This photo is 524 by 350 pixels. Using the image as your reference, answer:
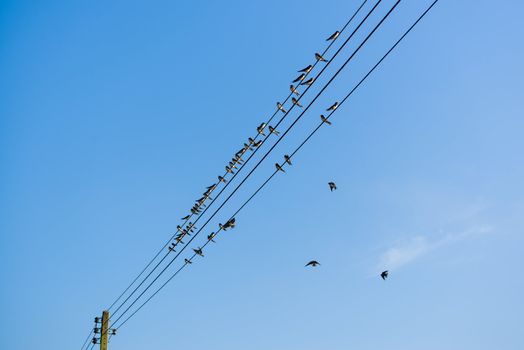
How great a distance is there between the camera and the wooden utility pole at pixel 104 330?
20109 millimetres

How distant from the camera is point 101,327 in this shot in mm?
20750

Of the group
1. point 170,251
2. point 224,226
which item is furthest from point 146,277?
point 224,226

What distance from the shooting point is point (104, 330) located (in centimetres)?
2048

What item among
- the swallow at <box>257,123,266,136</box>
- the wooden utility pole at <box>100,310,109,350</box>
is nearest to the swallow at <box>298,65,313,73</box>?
the swallow at <box>257,123,266,136</box>

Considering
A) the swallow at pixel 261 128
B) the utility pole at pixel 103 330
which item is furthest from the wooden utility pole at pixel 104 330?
the swallow at pixel 261 128

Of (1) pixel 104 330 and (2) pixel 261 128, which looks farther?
(1) pixel 104 330

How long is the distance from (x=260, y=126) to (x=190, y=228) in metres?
3.90

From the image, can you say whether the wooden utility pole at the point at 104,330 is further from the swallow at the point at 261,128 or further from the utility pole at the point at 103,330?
the swallow at the point at 261,128

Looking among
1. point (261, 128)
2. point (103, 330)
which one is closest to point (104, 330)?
point (103, 330)

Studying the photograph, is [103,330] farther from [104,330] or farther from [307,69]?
[307,69]

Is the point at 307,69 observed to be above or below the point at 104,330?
below

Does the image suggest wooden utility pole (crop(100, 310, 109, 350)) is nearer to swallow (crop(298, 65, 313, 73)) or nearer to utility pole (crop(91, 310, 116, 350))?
utility pole (crop(91, 310, 116, 350))

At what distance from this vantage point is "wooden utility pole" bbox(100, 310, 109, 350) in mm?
20109

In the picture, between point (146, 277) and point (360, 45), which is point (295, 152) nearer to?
point (360, 45)
